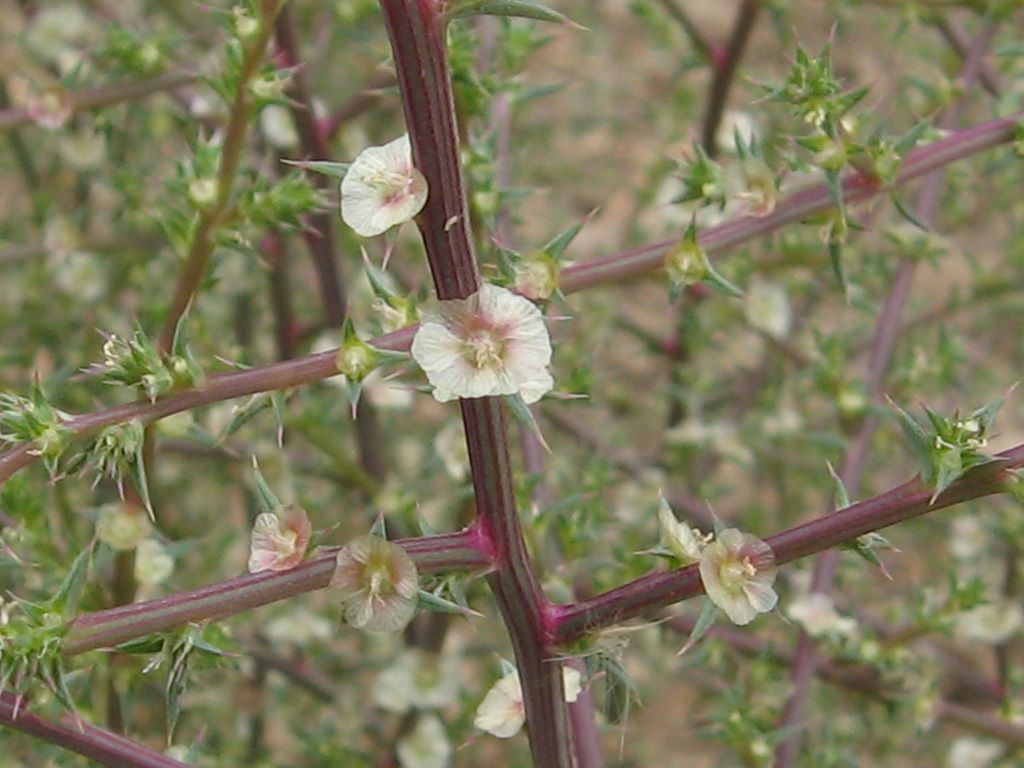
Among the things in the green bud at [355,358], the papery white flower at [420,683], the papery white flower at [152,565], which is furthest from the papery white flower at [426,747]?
the green bud at [355,358]

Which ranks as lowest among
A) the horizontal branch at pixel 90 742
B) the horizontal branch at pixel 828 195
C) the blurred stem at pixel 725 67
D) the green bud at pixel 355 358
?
the horizontal branch at pixel 90 742

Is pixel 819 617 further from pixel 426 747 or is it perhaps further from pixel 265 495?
pixel 265 495

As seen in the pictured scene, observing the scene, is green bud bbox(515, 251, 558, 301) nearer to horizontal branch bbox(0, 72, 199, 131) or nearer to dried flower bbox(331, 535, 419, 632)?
dried flower bbox(331, 535, 419, 632)

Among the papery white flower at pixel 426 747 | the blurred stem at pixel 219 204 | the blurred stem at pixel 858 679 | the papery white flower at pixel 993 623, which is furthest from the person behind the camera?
the papery white flower at pixel 993 623

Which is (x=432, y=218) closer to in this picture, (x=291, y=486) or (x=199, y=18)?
(x=291, y=486)

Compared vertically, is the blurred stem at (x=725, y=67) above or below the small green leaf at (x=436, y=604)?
above

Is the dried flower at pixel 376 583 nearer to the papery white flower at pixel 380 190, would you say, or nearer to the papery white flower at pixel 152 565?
the papery white flower at pixel 380 190

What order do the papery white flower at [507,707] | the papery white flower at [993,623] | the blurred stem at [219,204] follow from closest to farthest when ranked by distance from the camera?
1. the papery white flower at [507,707]
2. the blurred stem at [219,204]
3. the papery white flower at [993,623]

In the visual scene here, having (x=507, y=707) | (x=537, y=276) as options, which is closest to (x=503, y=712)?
(x=507, y=707)
